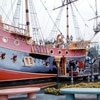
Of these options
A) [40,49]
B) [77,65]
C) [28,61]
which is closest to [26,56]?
[28,61]

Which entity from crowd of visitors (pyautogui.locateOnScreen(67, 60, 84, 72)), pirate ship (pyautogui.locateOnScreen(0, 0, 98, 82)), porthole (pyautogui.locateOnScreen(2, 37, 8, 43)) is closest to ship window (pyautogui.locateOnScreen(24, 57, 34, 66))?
pirate ship (pyautogui.locateOnScreen(0, 0, 98, 82))

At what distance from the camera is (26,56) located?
20750 mm

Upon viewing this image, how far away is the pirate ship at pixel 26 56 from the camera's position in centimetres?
1859

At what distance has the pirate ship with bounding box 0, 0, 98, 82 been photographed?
61.0ft

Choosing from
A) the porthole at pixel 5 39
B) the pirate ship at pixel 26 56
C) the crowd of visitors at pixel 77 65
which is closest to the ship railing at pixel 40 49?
the pirate ship at pixel 26 56

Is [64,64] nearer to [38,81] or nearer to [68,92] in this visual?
[38,81]

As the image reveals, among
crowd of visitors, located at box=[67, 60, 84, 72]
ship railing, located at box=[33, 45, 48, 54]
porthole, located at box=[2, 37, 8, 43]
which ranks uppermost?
porthole, located at box=[2, 37, 8, 43]

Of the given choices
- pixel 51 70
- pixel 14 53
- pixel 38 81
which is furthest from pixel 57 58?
pixel 14 53

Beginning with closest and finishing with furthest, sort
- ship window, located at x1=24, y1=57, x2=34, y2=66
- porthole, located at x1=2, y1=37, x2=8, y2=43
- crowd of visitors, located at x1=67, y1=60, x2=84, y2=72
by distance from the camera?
porthole, located at x1=2, y1=37, x2=8, y2=43 < ship window, located at x1=24, y1=57, x2=34, y2=66 < crowd of visitors, located at x1=67, y1=60, x2=84, y2=72

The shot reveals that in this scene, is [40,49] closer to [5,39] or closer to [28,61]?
[28,61]

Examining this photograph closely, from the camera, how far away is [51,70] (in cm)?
2408

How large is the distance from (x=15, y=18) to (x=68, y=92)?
1807 centimetres

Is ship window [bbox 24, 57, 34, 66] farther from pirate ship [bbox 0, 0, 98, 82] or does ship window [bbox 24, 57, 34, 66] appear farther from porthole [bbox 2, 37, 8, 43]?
porthole [bbox 2, 37, 8, 43]

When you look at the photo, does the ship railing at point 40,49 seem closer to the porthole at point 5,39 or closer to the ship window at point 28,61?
the ship window at point 28,61
